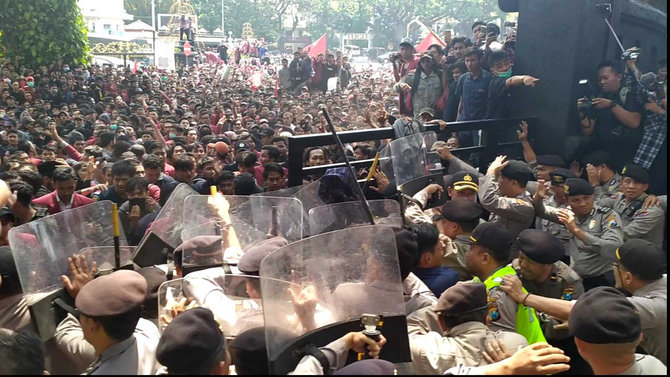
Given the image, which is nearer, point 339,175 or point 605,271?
point 605,271

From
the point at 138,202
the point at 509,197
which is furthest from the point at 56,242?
the point at 509,197

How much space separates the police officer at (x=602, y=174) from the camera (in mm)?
5348

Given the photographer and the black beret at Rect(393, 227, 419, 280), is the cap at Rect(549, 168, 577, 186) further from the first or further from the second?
the black beret at Rect(393, 227, 419, 280)

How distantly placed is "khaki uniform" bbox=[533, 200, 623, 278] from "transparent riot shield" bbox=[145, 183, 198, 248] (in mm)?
2556

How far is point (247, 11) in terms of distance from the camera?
95.3ft

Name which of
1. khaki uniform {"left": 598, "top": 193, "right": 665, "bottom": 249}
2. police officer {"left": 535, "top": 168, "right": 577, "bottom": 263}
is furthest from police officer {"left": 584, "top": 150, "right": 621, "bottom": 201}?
khaki uniform {"left": 598, "top": 193, "right": 665, "bottom": 249}

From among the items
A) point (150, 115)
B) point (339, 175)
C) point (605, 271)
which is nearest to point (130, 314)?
point (339, 175)

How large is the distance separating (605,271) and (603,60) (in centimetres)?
298

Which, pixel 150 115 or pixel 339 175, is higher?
pixel 339 175

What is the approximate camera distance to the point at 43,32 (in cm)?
1636

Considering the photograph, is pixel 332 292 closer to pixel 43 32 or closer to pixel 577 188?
pixel 577 188

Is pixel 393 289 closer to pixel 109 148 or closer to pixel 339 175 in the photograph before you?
pixel 339 175

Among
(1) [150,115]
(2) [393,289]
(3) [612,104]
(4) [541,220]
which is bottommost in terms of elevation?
(1) [150,115]

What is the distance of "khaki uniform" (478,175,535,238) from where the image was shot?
4520mm
